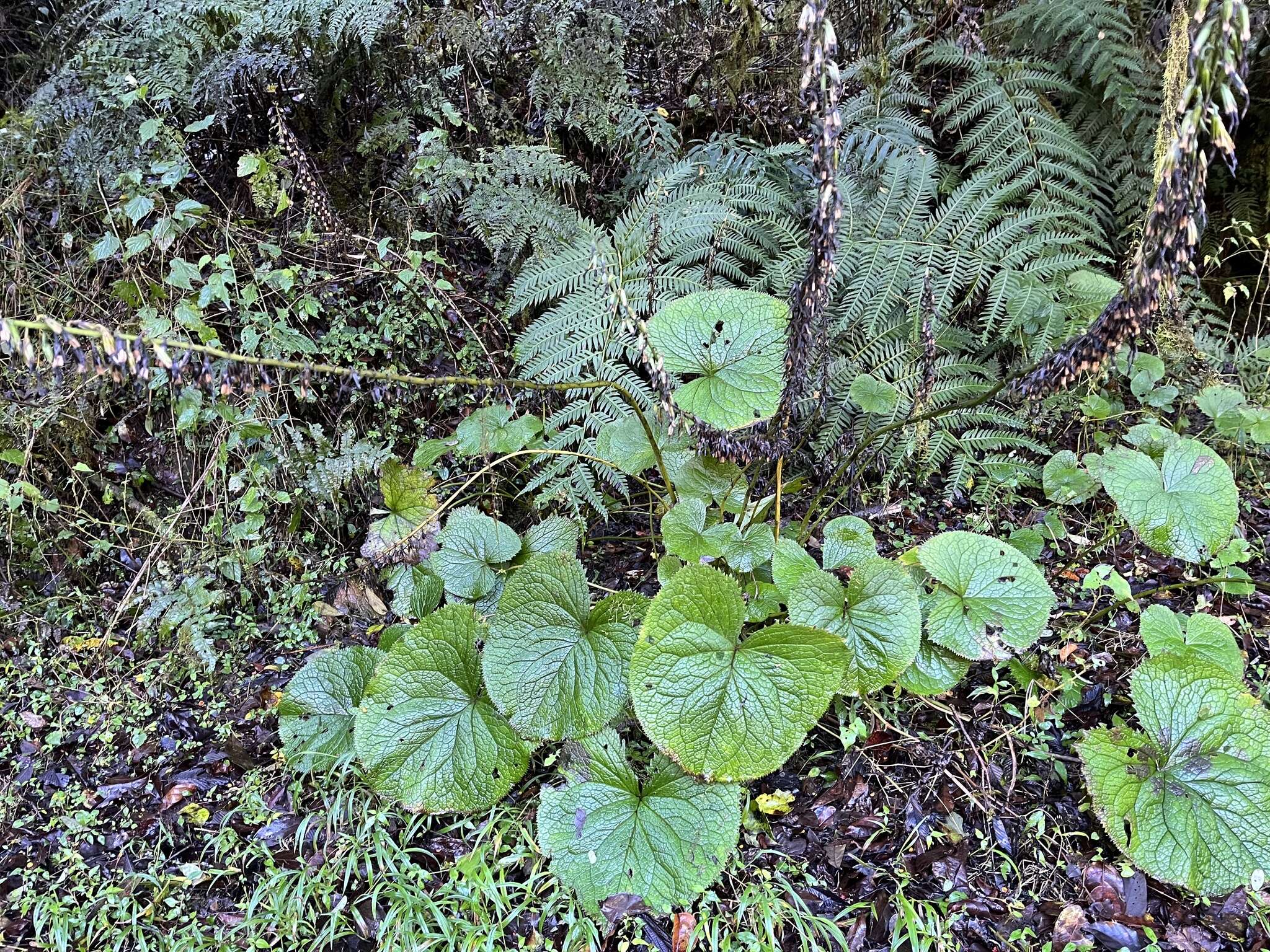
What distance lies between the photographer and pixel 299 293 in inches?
113

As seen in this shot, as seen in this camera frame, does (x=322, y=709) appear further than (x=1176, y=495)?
Yes

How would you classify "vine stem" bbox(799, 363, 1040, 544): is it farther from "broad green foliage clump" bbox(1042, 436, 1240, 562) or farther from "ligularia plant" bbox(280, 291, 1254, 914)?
"broad green foliage clump" bbox(1042, 436, 1240, 562)

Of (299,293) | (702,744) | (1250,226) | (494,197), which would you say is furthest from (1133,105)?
(299,293)

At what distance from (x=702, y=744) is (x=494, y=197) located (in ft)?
6.91

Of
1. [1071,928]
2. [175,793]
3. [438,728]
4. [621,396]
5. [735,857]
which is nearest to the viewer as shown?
[1071,928]

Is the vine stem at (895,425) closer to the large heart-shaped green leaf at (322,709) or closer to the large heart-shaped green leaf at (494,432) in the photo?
the large heart-shaped green leaf at (494,432)

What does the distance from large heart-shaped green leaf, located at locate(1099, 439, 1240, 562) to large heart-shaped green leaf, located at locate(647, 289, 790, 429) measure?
90 centimetres

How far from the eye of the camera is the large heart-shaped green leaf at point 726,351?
177 cm

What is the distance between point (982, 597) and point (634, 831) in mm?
993

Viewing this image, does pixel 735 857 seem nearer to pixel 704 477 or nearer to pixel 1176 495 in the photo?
pixel 704 477

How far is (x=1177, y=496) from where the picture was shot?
188 centimetres

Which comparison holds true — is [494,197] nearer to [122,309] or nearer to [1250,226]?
[122,309]

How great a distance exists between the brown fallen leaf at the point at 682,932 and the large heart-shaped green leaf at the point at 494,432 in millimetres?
1343

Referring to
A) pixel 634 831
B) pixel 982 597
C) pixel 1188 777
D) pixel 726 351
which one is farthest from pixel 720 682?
pixel 1188 777
